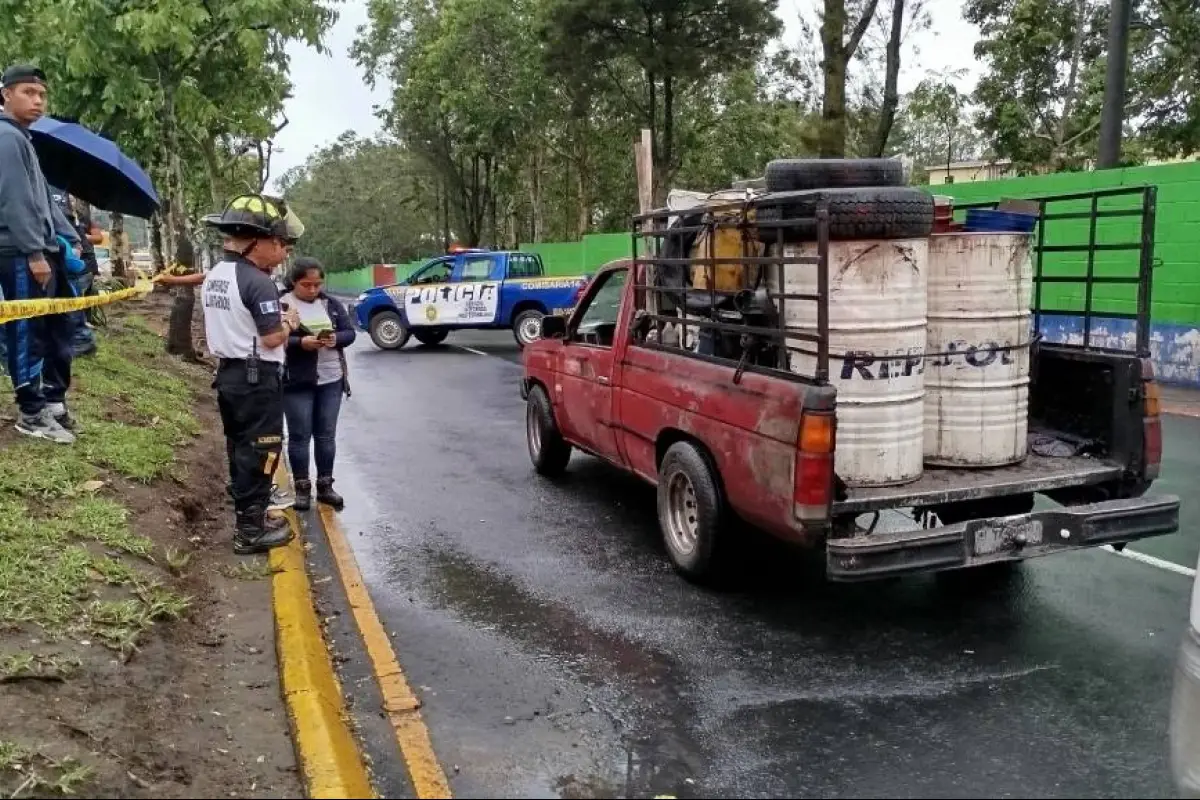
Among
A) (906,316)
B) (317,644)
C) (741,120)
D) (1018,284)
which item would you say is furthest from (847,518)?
(741,120)

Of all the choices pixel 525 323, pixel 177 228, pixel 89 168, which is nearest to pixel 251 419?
pixel 89 168

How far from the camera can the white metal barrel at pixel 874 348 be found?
4.37m

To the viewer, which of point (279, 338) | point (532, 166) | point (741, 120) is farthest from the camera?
point (532, 166)

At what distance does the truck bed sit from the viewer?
14.1 ft

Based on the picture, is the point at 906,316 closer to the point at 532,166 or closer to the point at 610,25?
the point at 610,25

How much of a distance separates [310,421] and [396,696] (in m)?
3.09

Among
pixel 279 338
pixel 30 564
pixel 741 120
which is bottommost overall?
pixel 30 564

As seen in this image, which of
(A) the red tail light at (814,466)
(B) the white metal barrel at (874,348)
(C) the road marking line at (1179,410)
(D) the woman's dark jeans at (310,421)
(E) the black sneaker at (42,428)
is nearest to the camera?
(A) the red tail light at (814,466)

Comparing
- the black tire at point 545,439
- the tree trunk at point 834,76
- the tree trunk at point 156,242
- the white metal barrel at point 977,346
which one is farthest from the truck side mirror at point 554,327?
the tree trunk at point 156,242

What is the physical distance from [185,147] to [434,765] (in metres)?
19.7

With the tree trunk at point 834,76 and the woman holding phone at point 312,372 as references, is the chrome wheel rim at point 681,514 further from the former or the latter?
the tree trunk at point 834,76

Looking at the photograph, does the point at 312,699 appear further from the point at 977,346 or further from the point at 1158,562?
the point at 1158,562

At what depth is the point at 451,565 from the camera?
5648mm

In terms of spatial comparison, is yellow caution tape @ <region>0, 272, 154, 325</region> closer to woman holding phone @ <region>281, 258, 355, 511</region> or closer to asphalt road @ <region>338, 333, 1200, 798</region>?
woman holding phone @ <region>281, 258, 355, 511</region>
